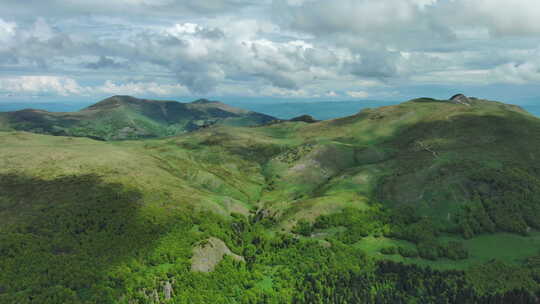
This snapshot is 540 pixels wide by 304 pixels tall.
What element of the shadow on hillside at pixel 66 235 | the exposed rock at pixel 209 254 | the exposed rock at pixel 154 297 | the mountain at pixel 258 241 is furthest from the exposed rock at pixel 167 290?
the shadow on hillside at pixel 66 235

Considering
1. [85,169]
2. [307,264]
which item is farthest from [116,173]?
[307,264]

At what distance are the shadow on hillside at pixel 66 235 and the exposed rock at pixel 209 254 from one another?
65.5 ft

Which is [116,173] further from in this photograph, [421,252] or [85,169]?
[421,252]

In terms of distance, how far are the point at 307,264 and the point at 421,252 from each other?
5121cm

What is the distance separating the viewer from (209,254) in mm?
133500

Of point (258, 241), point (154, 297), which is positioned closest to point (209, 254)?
point (154, 297)

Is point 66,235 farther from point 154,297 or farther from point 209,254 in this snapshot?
point 209,254

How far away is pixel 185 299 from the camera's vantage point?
109 m

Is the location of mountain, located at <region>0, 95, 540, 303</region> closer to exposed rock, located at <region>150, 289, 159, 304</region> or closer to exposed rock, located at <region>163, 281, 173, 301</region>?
exposed rock, located at <region>163, 281, 173, 301</region>

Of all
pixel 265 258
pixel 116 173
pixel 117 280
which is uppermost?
pixel 116 173

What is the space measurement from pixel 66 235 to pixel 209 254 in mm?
57746

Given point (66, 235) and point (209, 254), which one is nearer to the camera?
point (66, 235)

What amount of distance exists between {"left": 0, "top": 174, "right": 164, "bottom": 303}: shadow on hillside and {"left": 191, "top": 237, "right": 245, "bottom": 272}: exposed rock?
20.0 m

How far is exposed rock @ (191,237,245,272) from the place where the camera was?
4987 inches
